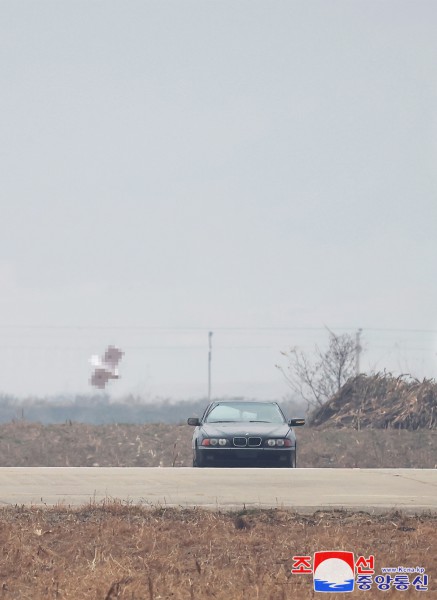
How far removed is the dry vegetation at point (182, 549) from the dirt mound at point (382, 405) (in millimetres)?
22704

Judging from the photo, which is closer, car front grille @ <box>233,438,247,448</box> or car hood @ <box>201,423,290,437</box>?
car front grille @ <box>233,438,247,448</box>

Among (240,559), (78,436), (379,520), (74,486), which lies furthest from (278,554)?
(78,436)

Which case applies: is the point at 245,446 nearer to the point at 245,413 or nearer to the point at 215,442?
the point at 215,442

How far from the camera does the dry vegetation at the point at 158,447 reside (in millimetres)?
31812

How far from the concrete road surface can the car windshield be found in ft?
9.35

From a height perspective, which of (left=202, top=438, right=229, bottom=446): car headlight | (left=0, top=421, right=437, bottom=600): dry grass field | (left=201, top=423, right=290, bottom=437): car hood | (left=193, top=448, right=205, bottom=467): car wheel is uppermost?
(left=201, top=423, right=290, bottom=437): car hood

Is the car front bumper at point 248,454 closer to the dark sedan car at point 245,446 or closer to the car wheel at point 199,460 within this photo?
the dark sedan car at point 245,446

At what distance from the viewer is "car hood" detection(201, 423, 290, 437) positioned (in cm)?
2152

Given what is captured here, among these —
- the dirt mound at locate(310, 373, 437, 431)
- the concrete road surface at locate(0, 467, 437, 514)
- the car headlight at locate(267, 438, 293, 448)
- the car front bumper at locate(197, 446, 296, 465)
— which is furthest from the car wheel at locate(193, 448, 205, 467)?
the dirt mound at locate(310, 373, 437, 431)

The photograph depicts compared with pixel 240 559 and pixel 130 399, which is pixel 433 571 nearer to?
pixel 240 559

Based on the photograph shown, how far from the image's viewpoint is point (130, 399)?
129750mm

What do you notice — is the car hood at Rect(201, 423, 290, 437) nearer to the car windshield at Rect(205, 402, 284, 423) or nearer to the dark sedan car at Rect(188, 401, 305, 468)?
the dark sedan car at Rect(188, 401, 305, 468)

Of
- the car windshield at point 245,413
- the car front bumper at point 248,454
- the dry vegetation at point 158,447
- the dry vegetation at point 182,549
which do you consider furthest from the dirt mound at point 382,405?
the dry vegetation at point 182,549

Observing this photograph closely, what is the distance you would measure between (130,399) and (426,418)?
9501 centimetres
